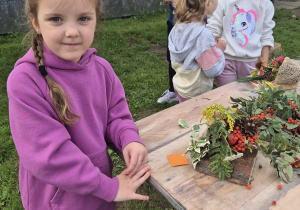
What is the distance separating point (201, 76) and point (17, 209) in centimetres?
209

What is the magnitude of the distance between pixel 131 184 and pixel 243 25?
226 centimetres

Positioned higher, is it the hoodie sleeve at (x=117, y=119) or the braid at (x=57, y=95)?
the braid at (x=57, y=95)

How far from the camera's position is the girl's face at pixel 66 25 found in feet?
3.67

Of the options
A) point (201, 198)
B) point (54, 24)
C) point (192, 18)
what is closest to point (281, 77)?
point (192, 18)

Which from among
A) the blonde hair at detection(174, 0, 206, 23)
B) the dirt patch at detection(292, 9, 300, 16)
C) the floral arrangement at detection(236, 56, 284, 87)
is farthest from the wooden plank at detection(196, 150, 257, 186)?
the dirt patch at detection(292, 9, 300, 16)

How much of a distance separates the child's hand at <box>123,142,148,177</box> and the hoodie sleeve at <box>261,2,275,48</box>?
2241 millimetres

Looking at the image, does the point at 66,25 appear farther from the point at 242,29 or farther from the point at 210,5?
the point at 242,29

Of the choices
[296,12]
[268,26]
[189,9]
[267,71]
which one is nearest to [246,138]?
[267,71]

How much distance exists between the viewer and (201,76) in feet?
8.56

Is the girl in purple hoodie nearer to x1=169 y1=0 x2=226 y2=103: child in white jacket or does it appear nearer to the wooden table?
the wooden table

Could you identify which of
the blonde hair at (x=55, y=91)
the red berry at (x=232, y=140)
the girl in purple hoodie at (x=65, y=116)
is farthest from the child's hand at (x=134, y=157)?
the red berry at (x=232, y=140)

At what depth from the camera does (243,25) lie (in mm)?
2902

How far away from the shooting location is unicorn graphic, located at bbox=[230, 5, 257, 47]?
289 centimetres

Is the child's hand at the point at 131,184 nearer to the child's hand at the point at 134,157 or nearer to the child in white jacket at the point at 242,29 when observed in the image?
the child's hand at the point at 134,157
